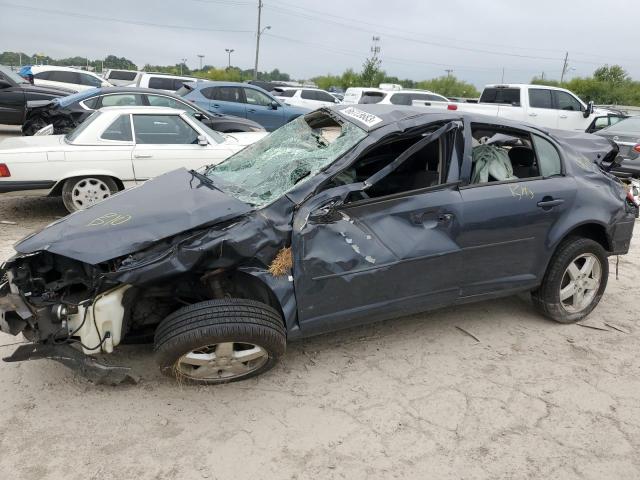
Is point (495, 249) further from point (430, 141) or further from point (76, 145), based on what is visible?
point (76, 145)

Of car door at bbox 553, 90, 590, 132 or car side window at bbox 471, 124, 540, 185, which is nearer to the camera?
car side window at bbox 471, 124, 540, 185

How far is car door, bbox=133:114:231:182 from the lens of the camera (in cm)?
642

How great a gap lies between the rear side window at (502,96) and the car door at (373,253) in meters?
11.2

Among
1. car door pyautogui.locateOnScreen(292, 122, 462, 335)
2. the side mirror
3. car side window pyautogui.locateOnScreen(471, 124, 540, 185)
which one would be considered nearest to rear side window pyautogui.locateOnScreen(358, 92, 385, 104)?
the side mirror

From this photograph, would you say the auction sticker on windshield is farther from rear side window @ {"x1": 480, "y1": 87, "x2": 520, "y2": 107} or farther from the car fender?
rear side window @ {"x1": 480, "y1": 87, "x2": 520, "y2": 107}

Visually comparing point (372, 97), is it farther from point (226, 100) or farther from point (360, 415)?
point (360, 415)

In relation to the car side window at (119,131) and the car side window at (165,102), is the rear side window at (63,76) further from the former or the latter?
the car side window at (119,131)

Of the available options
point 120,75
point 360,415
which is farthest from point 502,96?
point 120,75

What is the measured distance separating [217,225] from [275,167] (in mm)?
845

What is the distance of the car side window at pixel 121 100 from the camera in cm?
913

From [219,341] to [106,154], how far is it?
4223 millimetres

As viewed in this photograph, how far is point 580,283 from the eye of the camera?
13.6ft

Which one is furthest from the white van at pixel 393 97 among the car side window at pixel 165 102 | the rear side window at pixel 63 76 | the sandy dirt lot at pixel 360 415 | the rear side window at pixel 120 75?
the sandy dirt lot at pixel 360 415

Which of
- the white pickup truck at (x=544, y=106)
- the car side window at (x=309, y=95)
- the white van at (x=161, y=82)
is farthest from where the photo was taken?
the car side window at (x=309, y=95)
